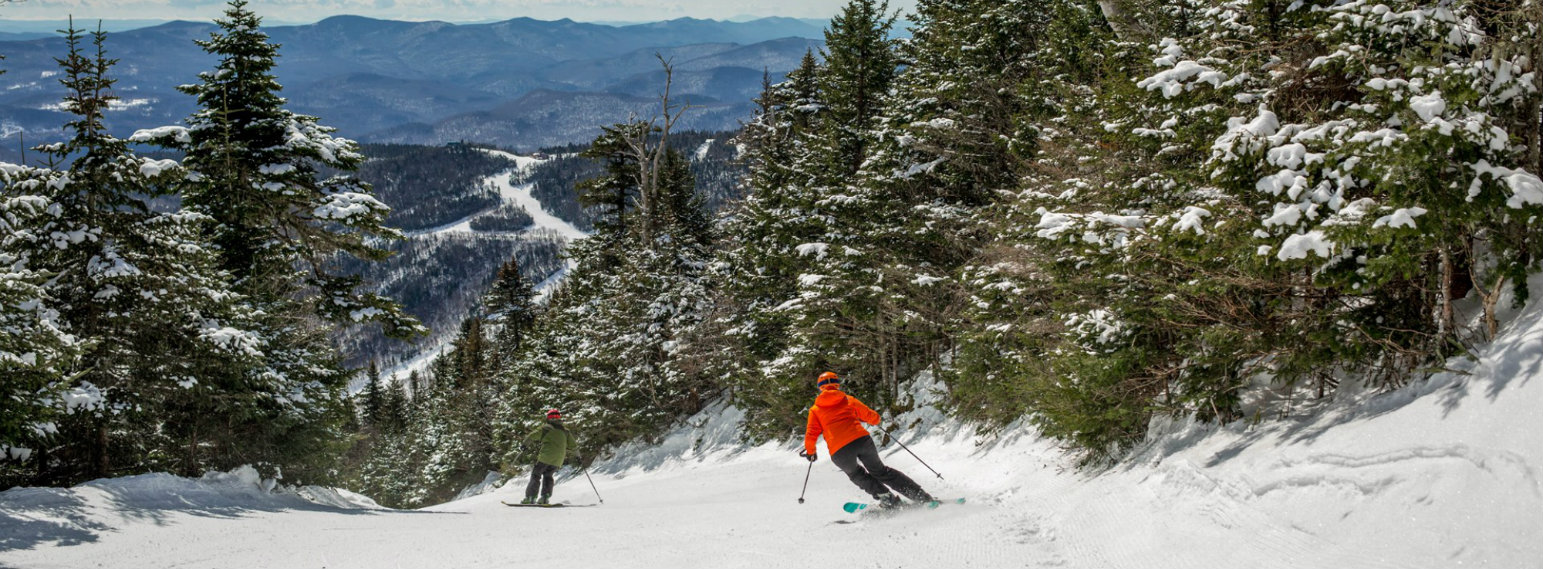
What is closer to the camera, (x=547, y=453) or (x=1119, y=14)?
(x=1119, y=14)

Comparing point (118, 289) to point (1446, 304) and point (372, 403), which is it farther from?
point (372, 403)

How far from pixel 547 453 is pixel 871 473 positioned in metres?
7.24

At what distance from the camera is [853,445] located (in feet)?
27.5

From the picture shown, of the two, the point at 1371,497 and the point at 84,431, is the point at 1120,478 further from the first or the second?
the point at 84,431

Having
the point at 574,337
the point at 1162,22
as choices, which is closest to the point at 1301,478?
the point at 1162,22

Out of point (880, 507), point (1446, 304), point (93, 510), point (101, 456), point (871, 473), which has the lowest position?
point (101, 456)

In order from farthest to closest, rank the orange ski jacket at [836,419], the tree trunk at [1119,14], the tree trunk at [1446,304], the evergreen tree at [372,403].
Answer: the evergreen tree at [372,403] < the tree trunk at [1119,14] < the orange ski jacket at [836,419] < the tree trunk at [1446,304]

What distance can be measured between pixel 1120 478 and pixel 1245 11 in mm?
4432

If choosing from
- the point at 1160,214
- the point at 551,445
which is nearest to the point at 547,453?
the point at 551,445

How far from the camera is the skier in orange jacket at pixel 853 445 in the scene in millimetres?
8164

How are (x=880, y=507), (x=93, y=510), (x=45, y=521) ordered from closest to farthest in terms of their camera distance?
(x=45, y=521) → (x=880, y=507) → (x=93, y=510)

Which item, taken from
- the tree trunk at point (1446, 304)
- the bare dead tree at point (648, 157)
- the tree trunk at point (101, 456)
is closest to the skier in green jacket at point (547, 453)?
the tree trunk at point (101, 456)

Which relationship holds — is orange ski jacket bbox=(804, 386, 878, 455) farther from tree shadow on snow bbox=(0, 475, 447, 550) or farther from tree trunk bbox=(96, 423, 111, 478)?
tree trunk bbox=(96, 423, 111, 478)

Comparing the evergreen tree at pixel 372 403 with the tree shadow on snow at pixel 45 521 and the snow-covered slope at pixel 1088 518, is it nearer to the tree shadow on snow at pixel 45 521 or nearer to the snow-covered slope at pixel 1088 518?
the snow-covered slope at pixel 1088 518
